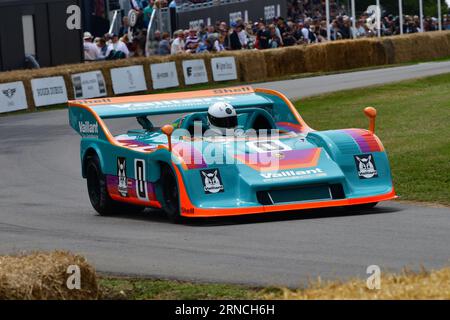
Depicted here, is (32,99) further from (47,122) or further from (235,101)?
(235,101)

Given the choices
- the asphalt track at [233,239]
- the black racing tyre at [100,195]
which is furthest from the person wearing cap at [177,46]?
the black racing tyre at [100,195]

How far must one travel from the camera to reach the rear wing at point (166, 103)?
13.5 metres

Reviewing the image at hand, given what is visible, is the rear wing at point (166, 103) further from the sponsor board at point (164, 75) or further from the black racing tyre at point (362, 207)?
the sponsor board at point (164, 75)

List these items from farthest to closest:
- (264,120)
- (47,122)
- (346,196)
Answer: (47,122)
(264,120)
(346,196)

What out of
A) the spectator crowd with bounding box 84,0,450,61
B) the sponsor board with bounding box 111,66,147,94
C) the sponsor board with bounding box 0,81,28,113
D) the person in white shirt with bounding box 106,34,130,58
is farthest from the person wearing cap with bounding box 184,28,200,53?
the sponsor board with bounding box 0,81,28,113

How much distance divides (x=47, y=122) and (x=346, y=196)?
14.6 metres

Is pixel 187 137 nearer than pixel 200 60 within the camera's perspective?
Yes

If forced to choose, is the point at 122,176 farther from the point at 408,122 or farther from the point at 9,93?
the point at 9,93

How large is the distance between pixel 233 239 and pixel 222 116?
8.29 ft

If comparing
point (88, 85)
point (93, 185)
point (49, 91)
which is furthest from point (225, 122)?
point (88, 85)

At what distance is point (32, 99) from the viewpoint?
28.2m

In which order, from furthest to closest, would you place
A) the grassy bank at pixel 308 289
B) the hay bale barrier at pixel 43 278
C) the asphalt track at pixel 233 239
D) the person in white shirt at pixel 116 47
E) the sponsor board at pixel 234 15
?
the sponsor board at pixel 234 15 → the person in white shirt at pixel 116 47 → the asphalt track at pixel 233 239 → the hay bale barrier at pixel 43 278 → the grassy bank at pixel 308 289

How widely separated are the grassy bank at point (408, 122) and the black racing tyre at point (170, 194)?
2915mm
